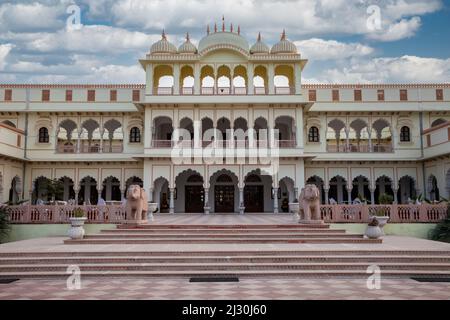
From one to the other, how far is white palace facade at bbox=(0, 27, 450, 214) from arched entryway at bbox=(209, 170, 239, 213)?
66 millimetres

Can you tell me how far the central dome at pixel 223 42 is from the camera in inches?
1008

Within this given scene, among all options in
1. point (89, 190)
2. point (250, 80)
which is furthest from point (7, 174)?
point (250, 80)

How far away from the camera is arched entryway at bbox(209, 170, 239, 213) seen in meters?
27.7

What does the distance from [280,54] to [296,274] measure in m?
19.3

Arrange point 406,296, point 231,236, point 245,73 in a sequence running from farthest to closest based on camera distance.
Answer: point 245,73 < point 231,236 < point 406,296

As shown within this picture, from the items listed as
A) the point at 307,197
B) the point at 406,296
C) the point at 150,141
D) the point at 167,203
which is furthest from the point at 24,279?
the point at 167,203

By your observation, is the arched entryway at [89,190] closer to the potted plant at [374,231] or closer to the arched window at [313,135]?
the arched window at [313,135]

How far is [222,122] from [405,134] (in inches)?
478

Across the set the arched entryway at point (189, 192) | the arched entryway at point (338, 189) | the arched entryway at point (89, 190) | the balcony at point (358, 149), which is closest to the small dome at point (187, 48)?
the arched entryway at point (189, 192)

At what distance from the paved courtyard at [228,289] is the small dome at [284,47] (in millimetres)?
20189

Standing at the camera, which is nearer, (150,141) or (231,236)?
(231,236)

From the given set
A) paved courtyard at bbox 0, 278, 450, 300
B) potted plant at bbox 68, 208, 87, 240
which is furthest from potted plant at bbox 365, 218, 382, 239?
potted plant at bbox 68, 208, 87, 240

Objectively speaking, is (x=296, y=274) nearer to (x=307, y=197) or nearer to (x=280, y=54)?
(x=307, y=197)

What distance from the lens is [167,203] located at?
91.0 ft
